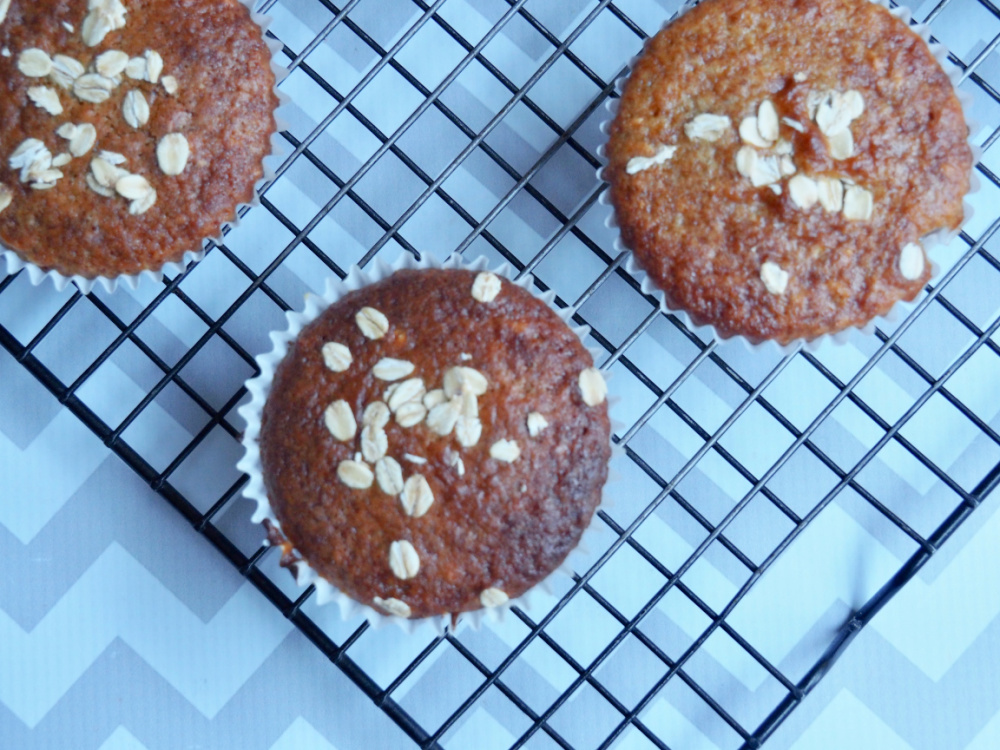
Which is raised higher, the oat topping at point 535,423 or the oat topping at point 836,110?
the oat topping at point 836,110

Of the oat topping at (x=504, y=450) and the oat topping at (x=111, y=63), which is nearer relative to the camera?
the oat topping at (x=504, y=450)

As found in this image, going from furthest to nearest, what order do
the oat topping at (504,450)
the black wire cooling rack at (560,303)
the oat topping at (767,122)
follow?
1. the black wire cooling rack at (560,303)
2. the oat topping at (767,122)
3. the oat topping at (504,450)

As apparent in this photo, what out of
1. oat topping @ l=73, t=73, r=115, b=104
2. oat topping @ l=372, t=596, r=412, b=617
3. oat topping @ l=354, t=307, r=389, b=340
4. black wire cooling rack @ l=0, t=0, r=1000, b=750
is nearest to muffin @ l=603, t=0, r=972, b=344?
black wire cooling rack @ l=0, t=0, r=1000, b=750

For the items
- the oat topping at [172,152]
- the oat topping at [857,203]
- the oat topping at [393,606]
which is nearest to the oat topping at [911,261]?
the oat topping at [857,203]

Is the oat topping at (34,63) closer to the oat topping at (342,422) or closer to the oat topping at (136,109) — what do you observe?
the oat topping at (136,109)

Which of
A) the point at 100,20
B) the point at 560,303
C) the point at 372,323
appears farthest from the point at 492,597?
the point at 100,20
